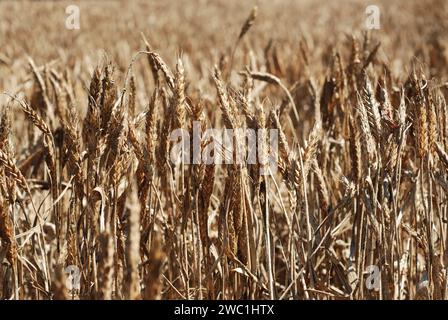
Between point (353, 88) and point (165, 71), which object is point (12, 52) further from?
point (165, 71)

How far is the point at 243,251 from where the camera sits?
147 cm

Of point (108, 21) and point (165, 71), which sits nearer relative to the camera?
point (165, 71)

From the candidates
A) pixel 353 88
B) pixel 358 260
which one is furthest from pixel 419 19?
pixel 358 260

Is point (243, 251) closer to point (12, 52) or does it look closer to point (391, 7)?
point (12, 52)

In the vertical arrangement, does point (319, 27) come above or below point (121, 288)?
above

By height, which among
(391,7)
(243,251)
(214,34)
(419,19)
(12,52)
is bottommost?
(243,251)

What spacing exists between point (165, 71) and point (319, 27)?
23.8ft

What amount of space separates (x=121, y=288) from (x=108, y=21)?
7.55 meters

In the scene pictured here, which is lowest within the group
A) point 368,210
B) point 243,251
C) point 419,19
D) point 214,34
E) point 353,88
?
point 243,251

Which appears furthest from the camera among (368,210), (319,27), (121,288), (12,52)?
(319,27)

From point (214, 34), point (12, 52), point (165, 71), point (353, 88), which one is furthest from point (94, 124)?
point (214, 34)

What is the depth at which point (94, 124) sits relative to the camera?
127cm

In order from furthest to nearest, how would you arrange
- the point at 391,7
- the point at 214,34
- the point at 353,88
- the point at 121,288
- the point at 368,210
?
the point at 391,7 < the point at 214,34 < the point at 353,88 < the point at 368,210 < the point at 121,288
